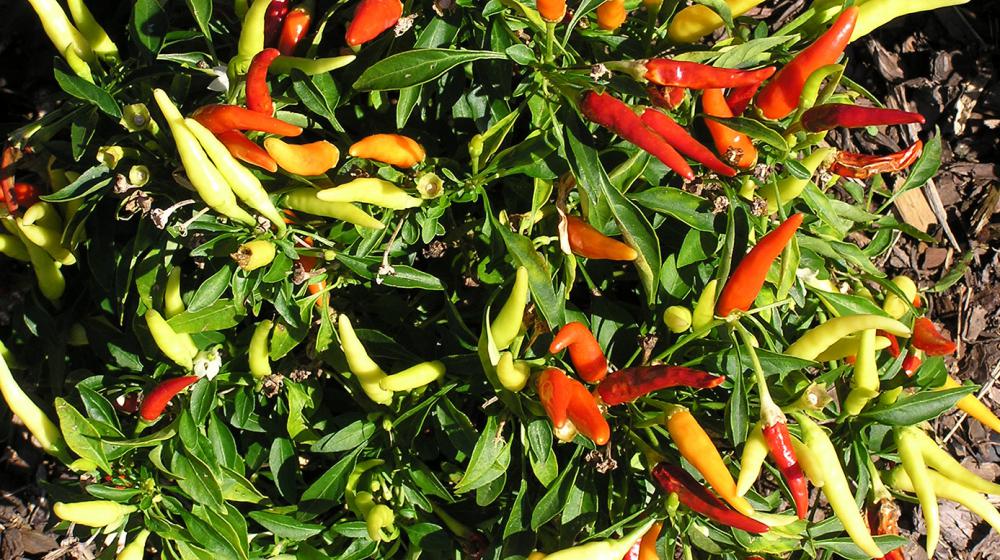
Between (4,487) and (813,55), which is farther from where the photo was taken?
(4,487)

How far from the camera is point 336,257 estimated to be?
2965 millimetres

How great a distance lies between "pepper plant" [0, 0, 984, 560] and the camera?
2.75 meters

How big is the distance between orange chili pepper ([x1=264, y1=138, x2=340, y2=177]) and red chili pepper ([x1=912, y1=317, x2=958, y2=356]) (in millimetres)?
2135

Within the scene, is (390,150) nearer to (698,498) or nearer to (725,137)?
(725,137)

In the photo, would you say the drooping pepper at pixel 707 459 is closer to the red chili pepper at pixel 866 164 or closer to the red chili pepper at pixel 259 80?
the red chili pepper at pixel 866 164

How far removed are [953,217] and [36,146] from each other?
166 inches

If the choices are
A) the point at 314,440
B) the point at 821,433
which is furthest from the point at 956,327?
the point at 314,440

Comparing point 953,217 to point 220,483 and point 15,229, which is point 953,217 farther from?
point 15,229

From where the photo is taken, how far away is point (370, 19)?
2.79 m

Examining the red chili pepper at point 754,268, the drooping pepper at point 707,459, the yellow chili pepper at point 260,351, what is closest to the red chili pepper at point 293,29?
the yellow chili pepper at point 260,351

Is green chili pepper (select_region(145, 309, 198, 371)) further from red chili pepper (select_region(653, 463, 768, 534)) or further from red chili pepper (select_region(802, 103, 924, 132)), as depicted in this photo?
red chili pepper (select_region(802, 103, 924, 132))

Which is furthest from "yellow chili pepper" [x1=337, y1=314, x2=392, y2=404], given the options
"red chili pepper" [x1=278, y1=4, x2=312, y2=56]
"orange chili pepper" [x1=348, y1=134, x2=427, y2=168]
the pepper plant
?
"red chili pepper" [x1=278, y1=4, x2=312, y2=56]

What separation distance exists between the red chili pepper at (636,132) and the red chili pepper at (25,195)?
2.12 meters

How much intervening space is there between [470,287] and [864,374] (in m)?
1.40
